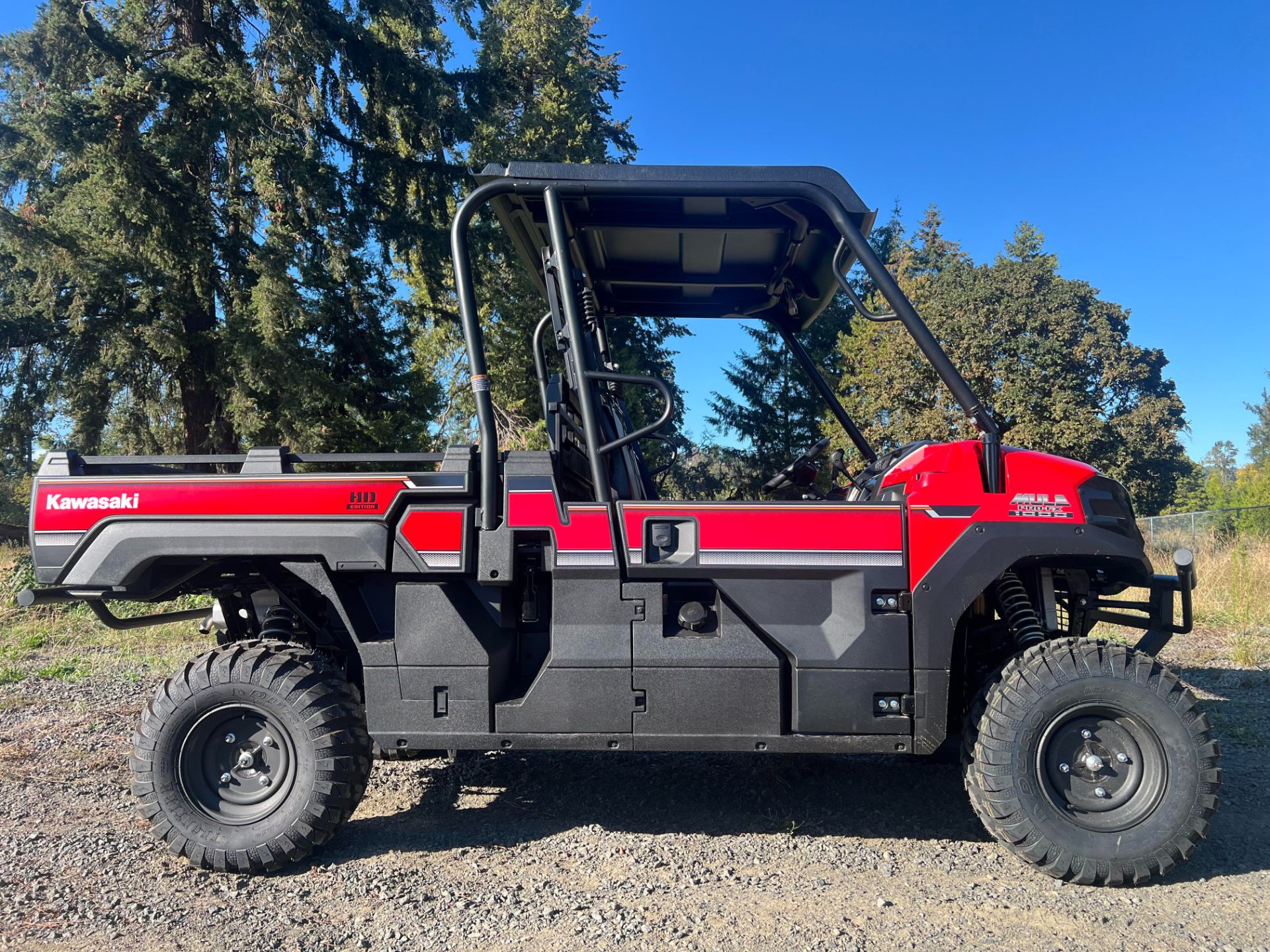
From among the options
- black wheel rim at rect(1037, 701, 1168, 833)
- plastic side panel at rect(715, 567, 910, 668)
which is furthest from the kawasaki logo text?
black wheel rim at rect(1037, 701, 1168, 833)

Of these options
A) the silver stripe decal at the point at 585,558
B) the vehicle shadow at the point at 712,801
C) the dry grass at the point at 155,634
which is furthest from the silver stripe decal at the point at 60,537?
the dry grass at the point at 155,634

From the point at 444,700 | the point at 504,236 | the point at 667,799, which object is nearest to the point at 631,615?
the point at 444,700

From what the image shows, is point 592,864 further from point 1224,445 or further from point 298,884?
point 1224,445

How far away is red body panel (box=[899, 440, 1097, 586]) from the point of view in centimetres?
329

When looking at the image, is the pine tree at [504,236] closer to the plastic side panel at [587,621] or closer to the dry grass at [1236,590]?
the dry grass at [1236,590]

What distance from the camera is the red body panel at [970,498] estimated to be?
329cm

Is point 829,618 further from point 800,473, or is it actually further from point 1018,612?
point 800,473

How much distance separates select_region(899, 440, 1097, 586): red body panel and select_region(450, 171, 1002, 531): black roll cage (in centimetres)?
6

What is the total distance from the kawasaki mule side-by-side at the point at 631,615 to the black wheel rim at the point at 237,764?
1 cm

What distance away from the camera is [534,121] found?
69.1ft

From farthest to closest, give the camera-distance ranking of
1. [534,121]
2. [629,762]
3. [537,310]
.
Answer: [534,121], [537,310], [629,762]

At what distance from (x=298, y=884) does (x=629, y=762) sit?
189cm

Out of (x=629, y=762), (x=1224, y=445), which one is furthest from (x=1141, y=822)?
(x=1224, y=445)

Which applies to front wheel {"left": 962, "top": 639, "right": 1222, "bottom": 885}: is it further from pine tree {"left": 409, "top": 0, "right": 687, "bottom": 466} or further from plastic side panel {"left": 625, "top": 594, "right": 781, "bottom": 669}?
pine tree {"left": 409, "top": 0, "right": 687, "bottom": 466}
